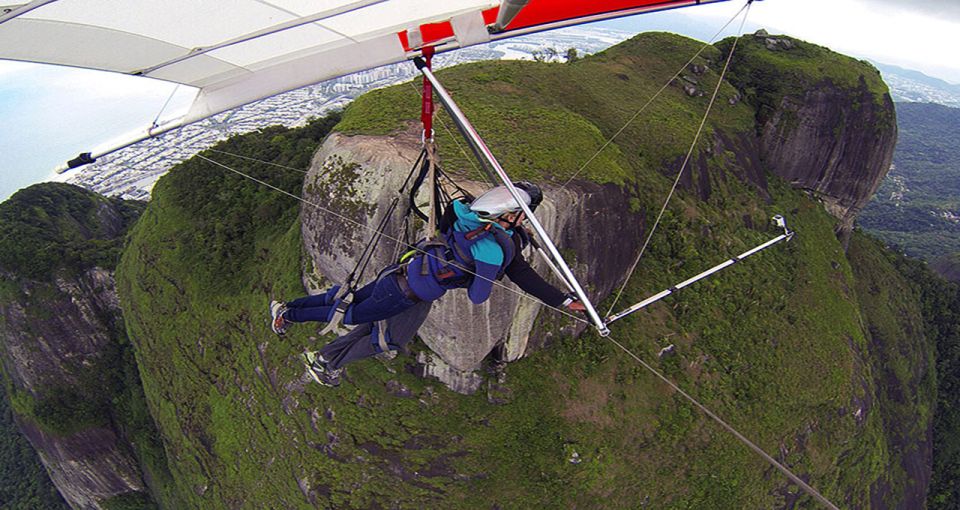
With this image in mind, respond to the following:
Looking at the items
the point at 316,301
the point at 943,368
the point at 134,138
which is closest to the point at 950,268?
the point at 943,368

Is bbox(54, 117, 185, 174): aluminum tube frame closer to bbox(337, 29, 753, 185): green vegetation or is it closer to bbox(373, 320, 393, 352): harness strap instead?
bbox(373, 320, 393, 352): harness strap

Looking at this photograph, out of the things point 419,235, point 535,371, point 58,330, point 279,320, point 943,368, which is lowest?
point 943,368

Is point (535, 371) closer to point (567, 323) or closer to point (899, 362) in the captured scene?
point (567, 323)

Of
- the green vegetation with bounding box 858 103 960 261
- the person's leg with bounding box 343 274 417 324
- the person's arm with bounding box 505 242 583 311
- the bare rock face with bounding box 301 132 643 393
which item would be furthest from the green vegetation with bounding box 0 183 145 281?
the green vegetation with bounding box 858 103 960 261

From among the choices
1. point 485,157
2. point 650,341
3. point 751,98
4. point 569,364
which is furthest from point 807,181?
point 485,157

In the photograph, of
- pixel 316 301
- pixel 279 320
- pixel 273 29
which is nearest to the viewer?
pixel 273 29

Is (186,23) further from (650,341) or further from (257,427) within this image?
(650,341)

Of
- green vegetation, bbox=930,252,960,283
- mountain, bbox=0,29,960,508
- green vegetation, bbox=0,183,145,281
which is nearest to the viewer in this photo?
mountain, bbox=0,29,960,508
